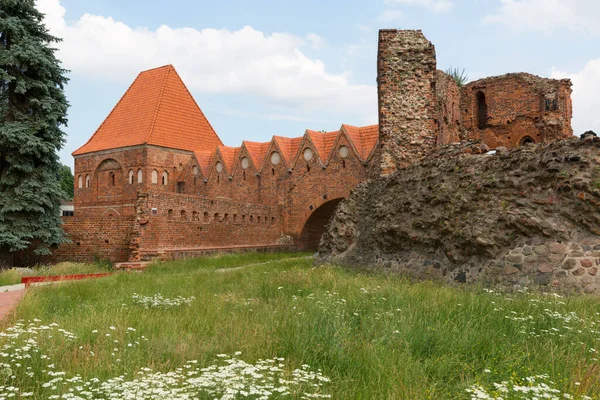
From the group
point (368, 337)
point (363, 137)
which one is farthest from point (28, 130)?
point (368, 337)

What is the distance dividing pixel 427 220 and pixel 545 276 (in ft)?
8.69

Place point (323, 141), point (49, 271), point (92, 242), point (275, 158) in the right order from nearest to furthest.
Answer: point (49, 271) < point (92, 242) < point (323, 141) < point (275, 158)

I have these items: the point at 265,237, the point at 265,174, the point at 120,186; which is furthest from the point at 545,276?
the point at 120,186

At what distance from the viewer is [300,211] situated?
24109 millimetres

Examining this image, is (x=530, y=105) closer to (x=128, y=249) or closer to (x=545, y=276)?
(x=545, y=276)

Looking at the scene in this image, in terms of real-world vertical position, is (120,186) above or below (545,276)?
above

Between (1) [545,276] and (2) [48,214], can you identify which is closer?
(1) [545,276]

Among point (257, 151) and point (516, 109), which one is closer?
point (516, 109)

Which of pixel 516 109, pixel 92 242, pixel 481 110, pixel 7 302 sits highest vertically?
pixel 481 110

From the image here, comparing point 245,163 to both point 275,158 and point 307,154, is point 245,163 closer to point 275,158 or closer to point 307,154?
point 275,158

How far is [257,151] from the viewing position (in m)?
26.6

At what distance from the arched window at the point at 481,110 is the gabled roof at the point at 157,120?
16231 mm

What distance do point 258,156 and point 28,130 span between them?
12179 mm

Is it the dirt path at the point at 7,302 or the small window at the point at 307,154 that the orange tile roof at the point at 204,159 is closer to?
the small window at the point at 307,154
